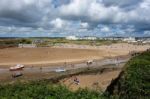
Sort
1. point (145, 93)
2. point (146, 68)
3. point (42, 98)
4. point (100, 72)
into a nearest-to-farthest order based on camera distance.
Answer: point (42, 98) < point (145, 93) < point (146, 68) < point (100, 72)

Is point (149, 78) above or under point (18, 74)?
above

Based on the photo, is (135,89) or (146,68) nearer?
(135,89)

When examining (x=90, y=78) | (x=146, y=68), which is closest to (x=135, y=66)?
(x=146, y=68)

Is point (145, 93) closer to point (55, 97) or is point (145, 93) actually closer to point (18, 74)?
point (55, 97)

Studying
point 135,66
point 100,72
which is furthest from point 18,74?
point 135,66

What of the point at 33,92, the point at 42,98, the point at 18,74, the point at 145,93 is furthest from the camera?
the point at 18,74

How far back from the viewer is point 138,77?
13148 millimetres

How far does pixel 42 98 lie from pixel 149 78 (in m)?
4.76

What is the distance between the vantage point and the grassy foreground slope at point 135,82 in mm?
12648

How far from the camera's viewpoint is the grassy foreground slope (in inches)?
498

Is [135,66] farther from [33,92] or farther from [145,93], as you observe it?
[33,92]

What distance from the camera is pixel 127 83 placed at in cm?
1330

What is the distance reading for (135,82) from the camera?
13.0 m

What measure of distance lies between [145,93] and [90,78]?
2329 centimetres
